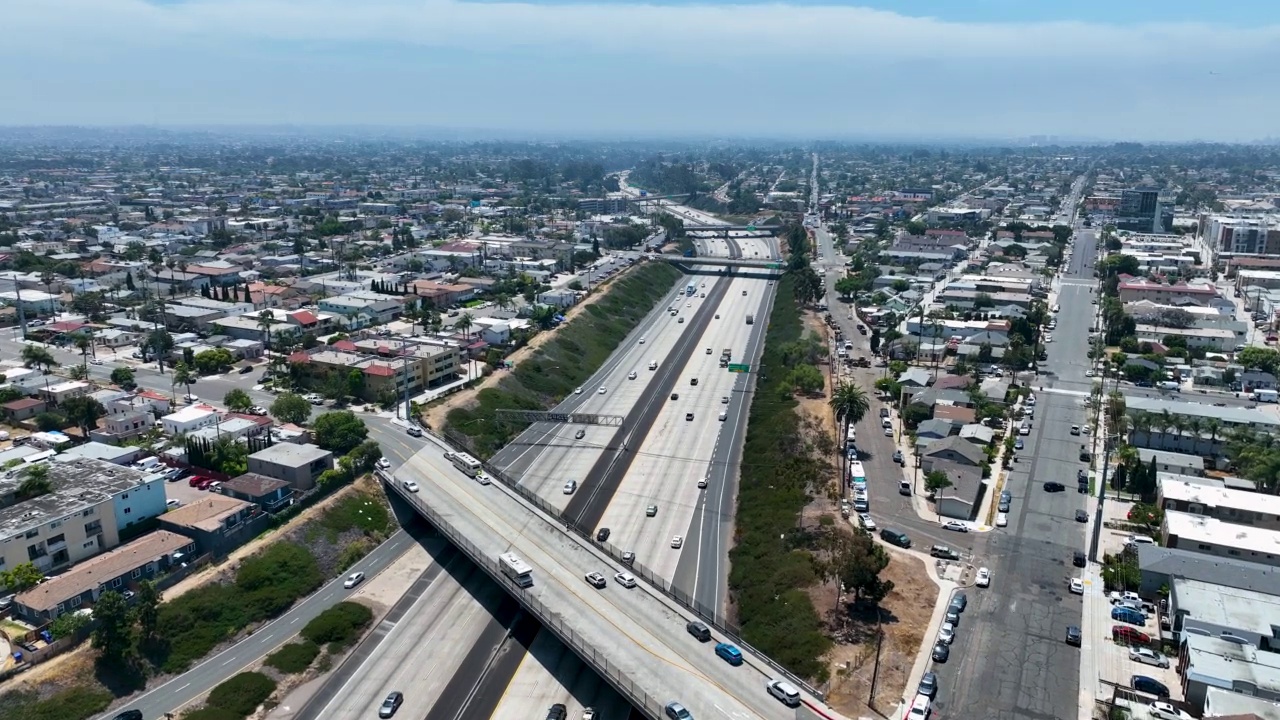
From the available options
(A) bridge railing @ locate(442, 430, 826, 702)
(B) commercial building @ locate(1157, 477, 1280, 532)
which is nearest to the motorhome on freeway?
(A) bridge railing @ locate(442, 430, 826, 702)

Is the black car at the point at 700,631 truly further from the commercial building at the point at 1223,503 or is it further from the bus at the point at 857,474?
the commercial building at the point at 1223,503

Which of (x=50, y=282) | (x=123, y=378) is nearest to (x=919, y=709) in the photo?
(x=123, y=378)

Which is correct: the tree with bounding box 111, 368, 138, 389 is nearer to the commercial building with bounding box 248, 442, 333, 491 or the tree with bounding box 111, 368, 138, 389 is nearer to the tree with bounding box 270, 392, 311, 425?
→ the tree with bounding box 270, 392, 311, 425

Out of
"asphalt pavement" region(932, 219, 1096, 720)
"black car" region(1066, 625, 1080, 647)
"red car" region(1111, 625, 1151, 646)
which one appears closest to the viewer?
"asphalt pavement" region(932, 219, 1096, 720)

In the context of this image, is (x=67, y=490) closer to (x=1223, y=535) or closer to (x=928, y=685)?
(x=928, y=685)

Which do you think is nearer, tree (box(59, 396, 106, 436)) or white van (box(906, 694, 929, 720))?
white van (box(906, 694, 929, 720))

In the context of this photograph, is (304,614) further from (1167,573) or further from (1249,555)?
(1249,555)

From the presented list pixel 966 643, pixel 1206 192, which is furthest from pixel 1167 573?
pixel 1206 192
